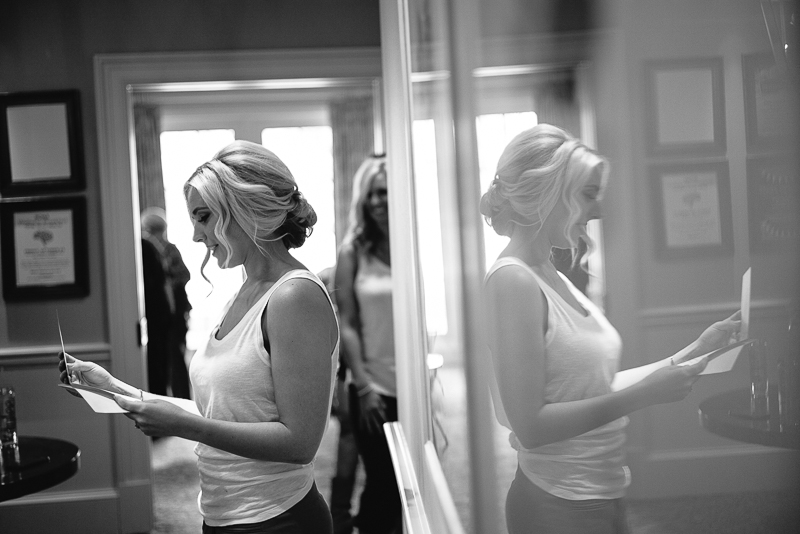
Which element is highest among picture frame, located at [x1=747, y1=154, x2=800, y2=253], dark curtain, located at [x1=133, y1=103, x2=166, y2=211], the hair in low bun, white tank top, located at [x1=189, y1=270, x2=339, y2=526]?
dark curtain, located at [x1=133, y1=103, x2=166, y2=211]

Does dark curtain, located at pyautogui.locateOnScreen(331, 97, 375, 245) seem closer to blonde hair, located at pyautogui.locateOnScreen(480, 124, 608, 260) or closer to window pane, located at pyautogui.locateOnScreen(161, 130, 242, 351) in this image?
window pane, located at pyautogui.locateOnScreen(161, 130, 242, 351)

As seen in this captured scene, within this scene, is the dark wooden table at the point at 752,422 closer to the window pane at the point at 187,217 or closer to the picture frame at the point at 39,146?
the picture frame at the point at 39,146

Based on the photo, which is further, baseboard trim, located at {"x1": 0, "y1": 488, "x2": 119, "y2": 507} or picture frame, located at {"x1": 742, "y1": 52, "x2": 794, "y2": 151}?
baseboard trim, located at {"x1": 0, "y1": 488, "x2": 119, "y2": 507}

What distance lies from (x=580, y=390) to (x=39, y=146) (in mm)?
3686

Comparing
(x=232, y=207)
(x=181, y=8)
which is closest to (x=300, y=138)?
(x=181, y=8)

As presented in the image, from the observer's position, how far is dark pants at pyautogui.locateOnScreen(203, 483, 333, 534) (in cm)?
128

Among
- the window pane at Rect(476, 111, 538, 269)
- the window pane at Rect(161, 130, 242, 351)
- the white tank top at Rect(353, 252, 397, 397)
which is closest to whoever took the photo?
the window pane at Rect(476, 111, 538, 269)

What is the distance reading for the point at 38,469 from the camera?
2016 mm

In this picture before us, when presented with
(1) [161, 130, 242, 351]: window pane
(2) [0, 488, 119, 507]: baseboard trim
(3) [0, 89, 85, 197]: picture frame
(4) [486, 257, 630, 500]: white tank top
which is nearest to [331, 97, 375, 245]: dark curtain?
(1) [161, 130, 242, 351]: window pane

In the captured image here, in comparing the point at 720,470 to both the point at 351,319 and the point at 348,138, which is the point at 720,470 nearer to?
the point at 351,319

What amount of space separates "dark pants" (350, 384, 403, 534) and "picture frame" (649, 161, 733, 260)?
239 cm

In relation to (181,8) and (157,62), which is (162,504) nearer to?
(157,62)

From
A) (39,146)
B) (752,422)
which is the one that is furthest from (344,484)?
(752,422)

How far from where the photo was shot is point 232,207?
4.38ft
